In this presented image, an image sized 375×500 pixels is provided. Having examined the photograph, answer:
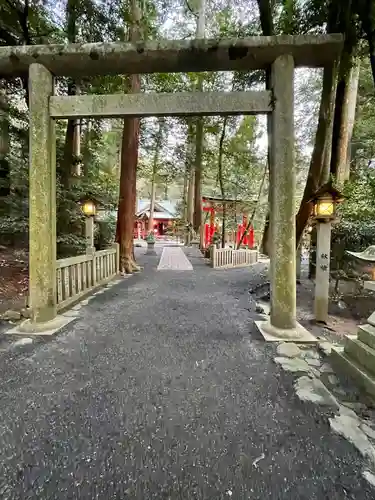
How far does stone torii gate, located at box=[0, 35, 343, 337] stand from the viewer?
2896 millimetres

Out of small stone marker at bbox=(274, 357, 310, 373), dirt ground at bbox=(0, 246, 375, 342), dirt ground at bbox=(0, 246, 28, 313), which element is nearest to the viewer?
small stone marker at bbox=(274, 357, 310, 373)

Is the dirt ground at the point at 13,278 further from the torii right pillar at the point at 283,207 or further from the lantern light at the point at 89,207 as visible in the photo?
the torii right pillar at the point at 283,207

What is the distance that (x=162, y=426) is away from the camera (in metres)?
1.62

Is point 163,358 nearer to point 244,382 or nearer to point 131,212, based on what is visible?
point 244,382

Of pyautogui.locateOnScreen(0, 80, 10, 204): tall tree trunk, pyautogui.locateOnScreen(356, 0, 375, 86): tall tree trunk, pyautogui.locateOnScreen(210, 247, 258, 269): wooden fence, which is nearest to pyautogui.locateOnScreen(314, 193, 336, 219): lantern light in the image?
pyautogui.locateOnScreen(356, 0, 375, 86): tall tree trunk

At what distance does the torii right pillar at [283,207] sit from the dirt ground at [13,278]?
3.68 m

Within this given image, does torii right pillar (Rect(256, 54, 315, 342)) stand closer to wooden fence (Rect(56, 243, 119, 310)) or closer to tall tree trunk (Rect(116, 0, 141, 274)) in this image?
wooden fence (Rect(56, 243, 119, 310))

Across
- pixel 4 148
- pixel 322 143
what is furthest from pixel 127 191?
pixel 322 143

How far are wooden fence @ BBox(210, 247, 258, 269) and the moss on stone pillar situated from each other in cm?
627

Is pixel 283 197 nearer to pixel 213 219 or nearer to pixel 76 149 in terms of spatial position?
pixel 76 149

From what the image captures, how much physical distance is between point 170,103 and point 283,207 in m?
1.69

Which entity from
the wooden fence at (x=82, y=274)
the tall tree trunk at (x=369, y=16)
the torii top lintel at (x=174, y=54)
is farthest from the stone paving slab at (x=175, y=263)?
the tall tree trunk at (x=369, y=16)

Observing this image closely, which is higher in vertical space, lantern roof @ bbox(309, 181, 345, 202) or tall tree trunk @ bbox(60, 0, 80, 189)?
tall tree trunk @ bbox(60, 0, 80, 189)

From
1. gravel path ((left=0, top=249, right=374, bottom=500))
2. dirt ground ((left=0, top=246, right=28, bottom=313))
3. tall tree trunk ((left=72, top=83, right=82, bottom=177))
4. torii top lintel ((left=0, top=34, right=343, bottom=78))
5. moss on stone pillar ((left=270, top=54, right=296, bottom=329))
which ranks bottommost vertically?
gravel path ((left=0, top=249, right=374, bottom=500))
